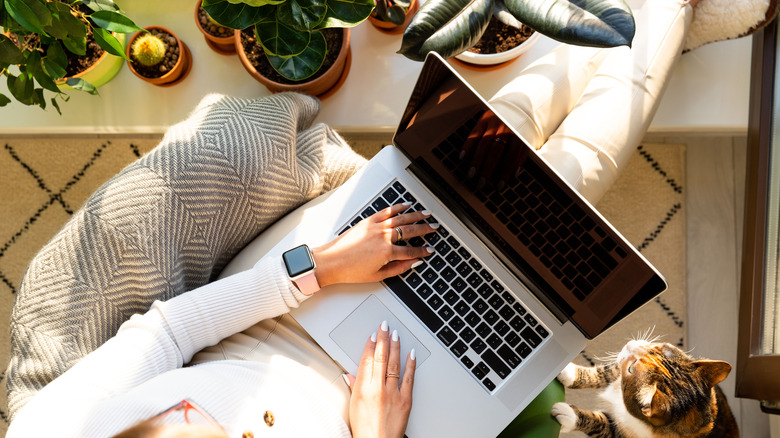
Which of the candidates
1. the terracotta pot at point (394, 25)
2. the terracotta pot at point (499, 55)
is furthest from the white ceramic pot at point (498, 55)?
the terracotta pot at point (394, 25)

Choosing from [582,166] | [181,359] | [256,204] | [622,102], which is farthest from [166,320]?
[622,102]

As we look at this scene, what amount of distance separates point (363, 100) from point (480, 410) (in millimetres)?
686

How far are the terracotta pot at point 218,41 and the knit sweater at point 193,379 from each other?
0.52m

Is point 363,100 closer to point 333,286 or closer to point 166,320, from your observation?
point 333,286

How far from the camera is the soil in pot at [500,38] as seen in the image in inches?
44.6

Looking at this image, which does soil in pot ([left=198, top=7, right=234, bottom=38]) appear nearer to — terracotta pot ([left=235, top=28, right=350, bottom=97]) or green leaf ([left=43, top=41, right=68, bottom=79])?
terracotta pot ([left=235, top=28, right=350, bottom=97])

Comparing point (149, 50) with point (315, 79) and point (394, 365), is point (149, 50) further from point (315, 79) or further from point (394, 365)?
point (394, 365)

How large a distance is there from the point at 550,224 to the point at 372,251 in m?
0.29

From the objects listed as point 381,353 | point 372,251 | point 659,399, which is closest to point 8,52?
point 372,251

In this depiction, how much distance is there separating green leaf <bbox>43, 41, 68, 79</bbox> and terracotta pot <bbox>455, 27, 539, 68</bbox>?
2.36 ft

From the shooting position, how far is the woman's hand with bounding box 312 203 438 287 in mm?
943

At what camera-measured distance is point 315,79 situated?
1131 millimetres

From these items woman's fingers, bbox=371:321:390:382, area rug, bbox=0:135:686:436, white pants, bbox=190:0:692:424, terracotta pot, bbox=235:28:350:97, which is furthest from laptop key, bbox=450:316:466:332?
area rug, bbox=0:135:686:436

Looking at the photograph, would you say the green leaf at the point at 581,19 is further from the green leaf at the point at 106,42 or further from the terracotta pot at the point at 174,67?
the terracotta pot at the point at 174,67
